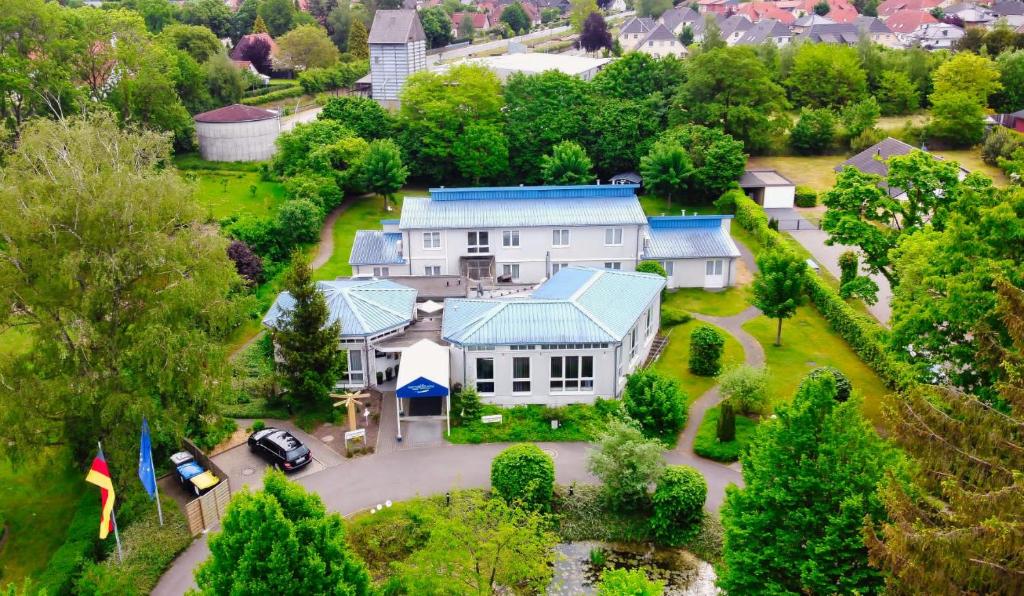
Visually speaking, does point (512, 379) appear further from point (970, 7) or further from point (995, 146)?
point (970, 7)

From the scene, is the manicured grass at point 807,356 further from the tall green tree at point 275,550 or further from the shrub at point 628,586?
the tall green tree at point 275,550

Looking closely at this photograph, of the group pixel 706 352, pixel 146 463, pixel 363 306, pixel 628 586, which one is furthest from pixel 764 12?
pixel 628 586

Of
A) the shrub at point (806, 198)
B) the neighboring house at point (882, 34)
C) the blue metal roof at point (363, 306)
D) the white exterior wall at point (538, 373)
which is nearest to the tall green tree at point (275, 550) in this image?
the white exterior wall at point (538, 373)

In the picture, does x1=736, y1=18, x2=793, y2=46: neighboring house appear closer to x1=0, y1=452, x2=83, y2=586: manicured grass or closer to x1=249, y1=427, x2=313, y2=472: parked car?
x1=249, y1=427, x2=313, y2=472: parked car

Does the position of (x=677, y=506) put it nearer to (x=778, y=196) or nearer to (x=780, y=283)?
(x=780, y=283)

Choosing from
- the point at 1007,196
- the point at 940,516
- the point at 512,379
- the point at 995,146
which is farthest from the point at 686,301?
the point at 995,146

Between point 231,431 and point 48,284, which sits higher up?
point 48,284

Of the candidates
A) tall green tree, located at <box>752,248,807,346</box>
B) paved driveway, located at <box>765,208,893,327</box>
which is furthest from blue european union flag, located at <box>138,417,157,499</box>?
paved driveway, located at <box>765,208,893,327</box>
